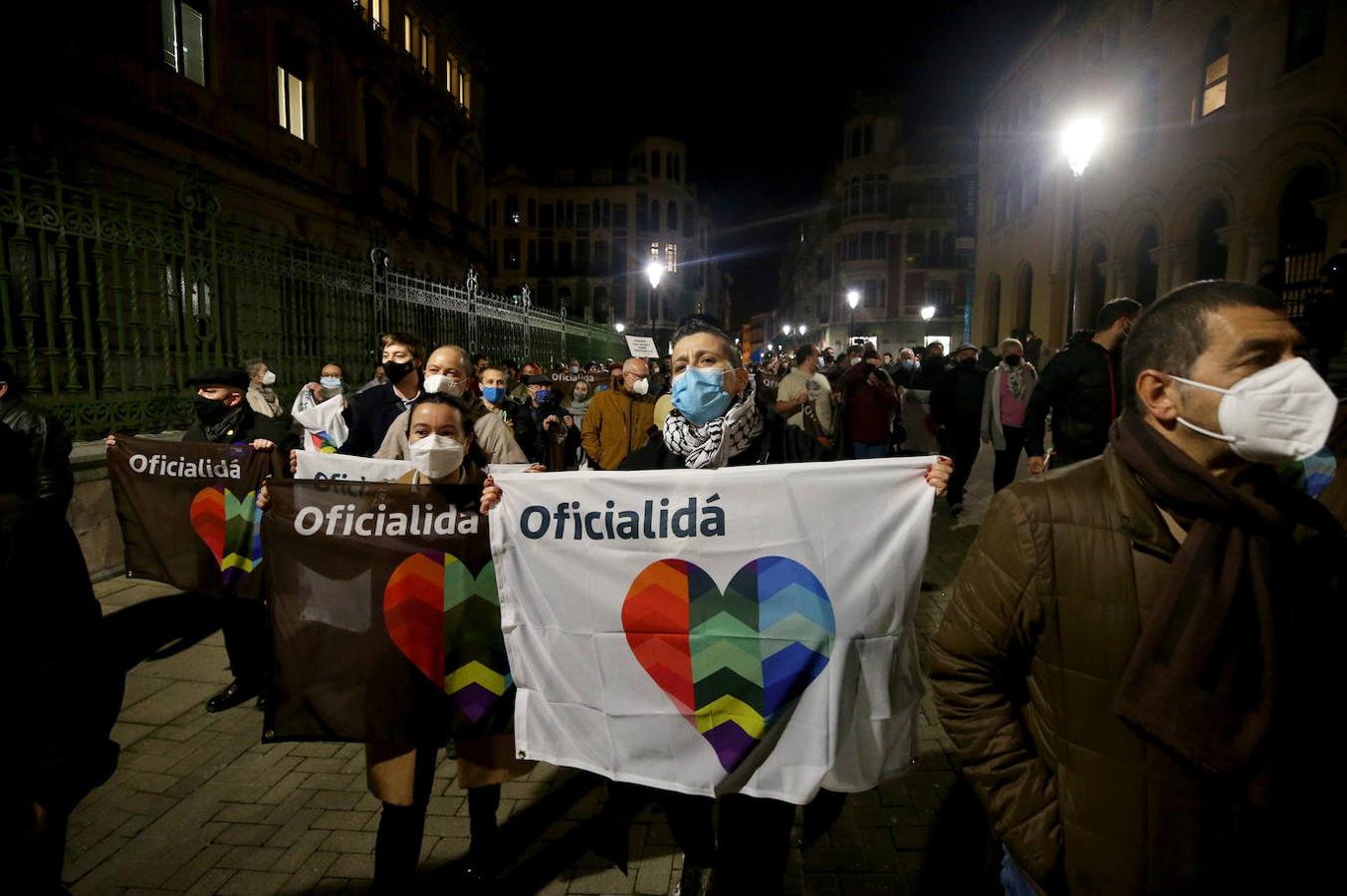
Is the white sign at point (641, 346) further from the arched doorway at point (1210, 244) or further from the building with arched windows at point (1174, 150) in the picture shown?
the arched doorway at point (1210, 244)

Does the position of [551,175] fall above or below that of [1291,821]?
above

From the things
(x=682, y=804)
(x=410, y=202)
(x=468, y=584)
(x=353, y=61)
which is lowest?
(x=682, y=804)

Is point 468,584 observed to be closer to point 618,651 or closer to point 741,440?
point 618,651

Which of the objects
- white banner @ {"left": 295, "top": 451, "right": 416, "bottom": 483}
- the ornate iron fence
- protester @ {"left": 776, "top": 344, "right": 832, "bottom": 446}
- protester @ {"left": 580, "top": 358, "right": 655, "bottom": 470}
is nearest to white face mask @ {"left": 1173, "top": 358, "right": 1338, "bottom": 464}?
white banner @ {"left": 295, "top": 451, "right": 416, "bottom": 483}

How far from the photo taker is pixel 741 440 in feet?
9.65

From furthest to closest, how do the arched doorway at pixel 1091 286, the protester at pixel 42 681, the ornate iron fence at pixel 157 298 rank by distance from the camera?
the arched doorway at pixel 1091 286
the ornate iron fence at pixel 157 298
the protester at pixel 42 681

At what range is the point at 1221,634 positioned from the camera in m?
1.46

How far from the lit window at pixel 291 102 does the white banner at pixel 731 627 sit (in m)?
19.1

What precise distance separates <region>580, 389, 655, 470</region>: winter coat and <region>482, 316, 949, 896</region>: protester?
378 centimetres

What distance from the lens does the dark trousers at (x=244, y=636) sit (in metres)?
4.51

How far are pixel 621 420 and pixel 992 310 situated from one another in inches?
1096

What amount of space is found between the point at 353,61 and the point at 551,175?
45.0 metres

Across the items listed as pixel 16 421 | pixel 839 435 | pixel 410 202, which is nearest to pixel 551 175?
pixel 410 202

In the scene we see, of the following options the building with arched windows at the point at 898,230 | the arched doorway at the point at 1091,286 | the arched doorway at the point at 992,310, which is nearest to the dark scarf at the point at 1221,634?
the arched doorway at the point at 1091,286
